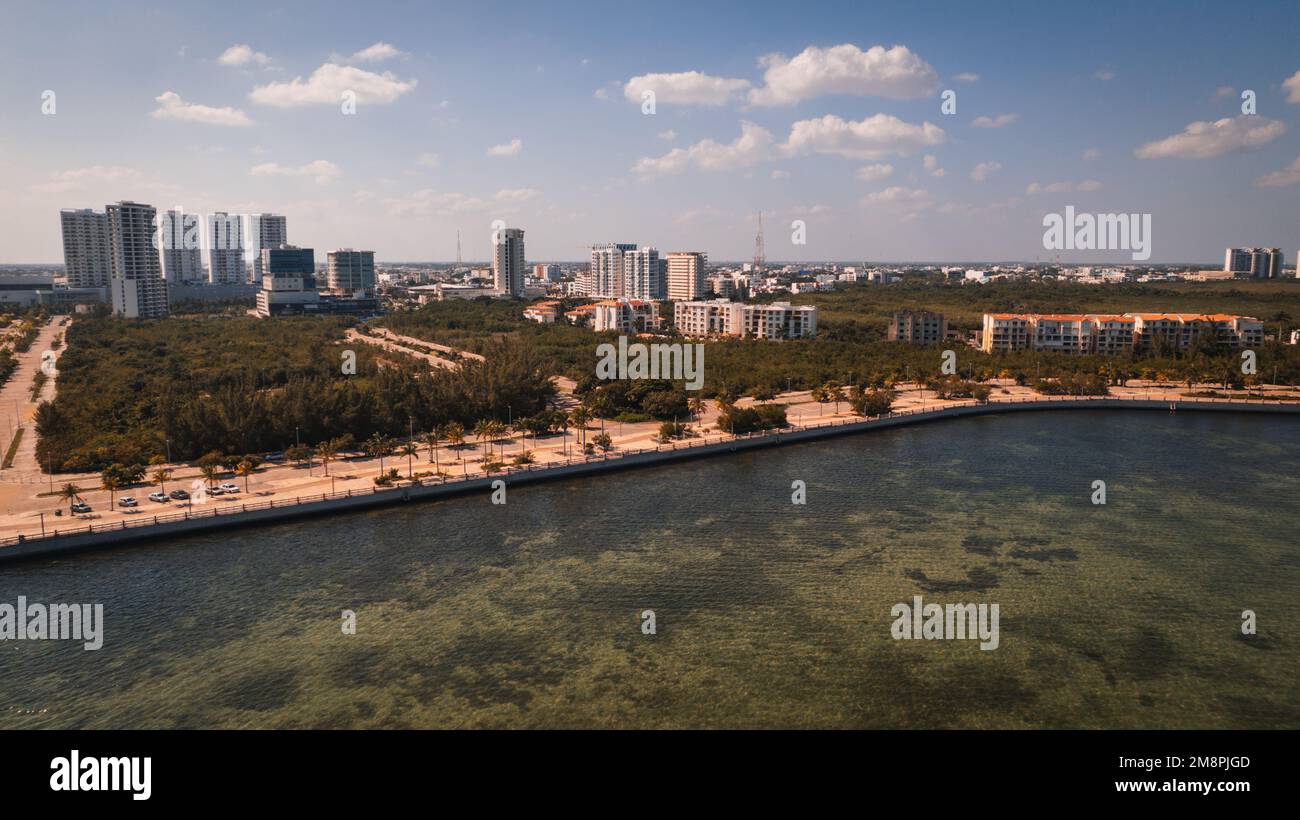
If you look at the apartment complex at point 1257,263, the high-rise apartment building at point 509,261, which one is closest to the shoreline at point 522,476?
the high-rise apartment building at point 509,261

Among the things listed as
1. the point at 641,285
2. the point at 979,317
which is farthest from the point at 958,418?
the point at 641,285

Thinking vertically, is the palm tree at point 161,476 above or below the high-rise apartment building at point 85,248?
below

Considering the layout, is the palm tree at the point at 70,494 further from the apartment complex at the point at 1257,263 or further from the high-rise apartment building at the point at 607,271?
the apartment complex at the point at 1257,263

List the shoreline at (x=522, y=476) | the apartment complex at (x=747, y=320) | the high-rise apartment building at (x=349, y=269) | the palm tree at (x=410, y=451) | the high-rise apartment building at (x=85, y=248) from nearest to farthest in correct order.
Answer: the shoreline at (x=522, y=476)
the palm tree at (x=410, y=451)
the apartment complex at (x=747, y=320)
the high-rise apartment building at (x=85, y=248)
the high-rise apartment building at (x=349, y=269)

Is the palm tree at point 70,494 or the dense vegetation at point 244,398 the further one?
the dense vegetation at point 244,398

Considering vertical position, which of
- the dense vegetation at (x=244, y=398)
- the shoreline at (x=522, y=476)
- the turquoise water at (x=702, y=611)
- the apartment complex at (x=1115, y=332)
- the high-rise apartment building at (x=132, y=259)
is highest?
the high-rise apartment building at (x=132, y=259)

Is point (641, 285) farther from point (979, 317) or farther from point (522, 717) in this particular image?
point (522, 717)

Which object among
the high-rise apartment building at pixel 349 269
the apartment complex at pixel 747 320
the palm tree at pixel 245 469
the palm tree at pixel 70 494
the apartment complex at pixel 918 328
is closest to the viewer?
the palm tree at pixel 70 494
